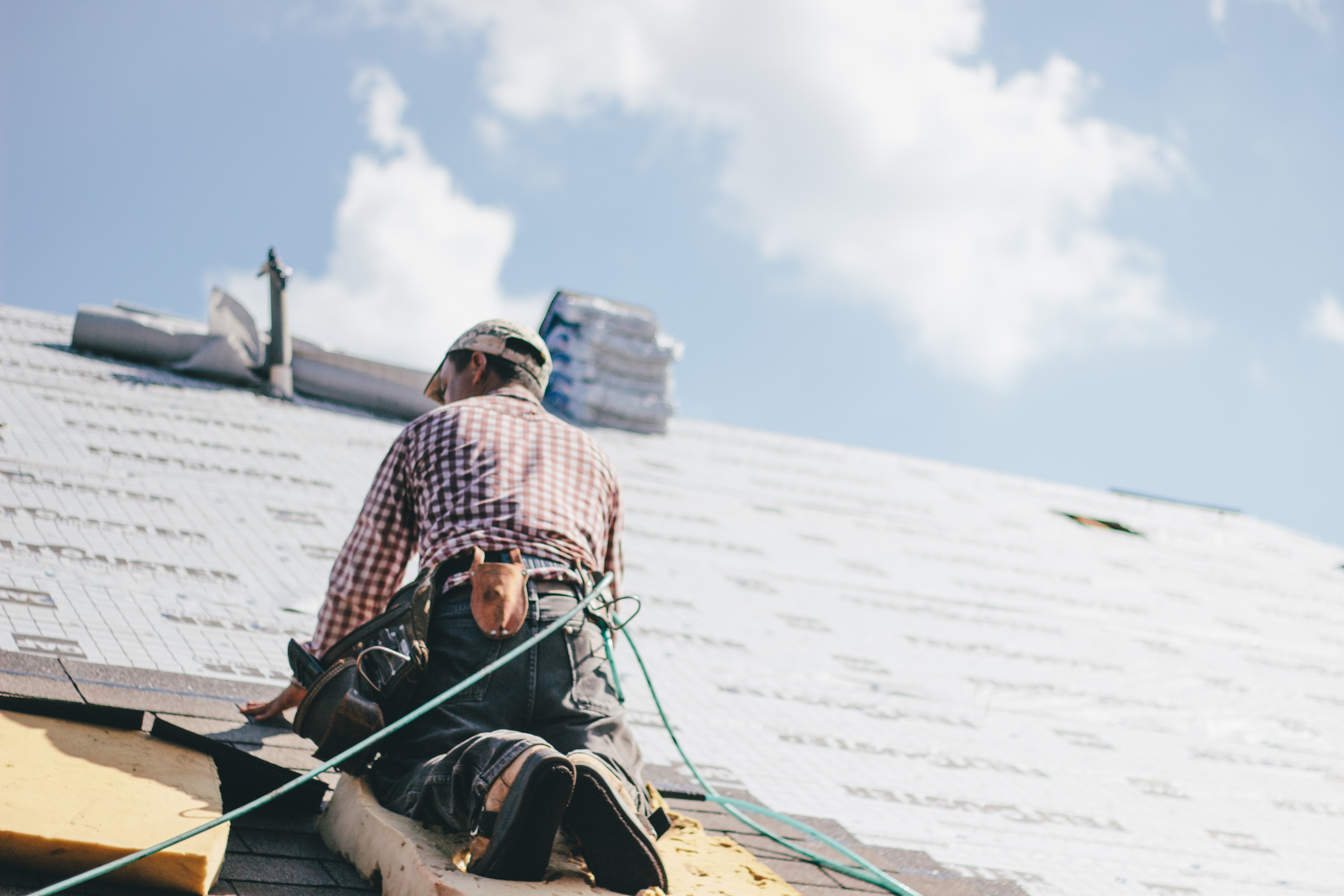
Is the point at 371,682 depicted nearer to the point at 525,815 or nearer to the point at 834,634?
the point at 525,815

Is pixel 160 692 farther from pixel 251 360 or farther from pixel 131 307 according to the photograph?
pixel 131 307

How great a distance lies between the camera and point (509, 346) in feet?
7.41

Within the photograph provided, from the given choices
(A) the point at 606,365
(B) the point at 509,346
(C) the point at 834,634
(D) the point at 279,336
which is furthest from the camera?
(A) the point at 606,365

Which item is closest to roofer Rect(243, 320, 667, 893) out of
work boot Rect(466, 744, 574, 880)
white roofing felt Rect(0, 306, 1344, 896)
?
work boot Rect(466, 744, 574, 880)

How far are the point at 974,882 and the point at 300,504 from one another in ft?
8.78

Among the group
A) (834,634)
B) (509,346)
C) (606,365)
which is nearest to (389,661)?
(509,346)

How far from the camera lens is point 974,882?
2.36 metres

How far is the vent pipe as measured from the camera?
19.7 feet

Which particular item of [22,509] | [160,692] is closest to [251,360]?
[22,509]

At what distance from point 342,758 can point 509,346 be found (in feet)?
3.01

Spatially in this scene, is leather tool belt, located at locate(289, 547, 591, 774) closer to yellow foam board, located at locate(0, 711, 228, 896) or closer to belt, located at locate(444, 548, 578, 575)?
belt, located at locate(444, 548, 578, 575)

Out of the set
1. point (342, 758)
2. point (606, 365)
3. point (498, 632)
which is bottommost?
point (342, 758)

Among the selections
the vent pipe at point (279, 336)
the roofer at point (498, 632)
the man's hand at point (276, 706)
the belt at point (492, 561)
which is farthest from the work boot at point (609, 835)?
the vent pipe at point (279, 336)

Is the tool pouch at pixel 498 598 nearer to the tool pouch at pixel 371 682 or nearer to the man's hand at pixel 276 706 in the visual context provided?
the tool pouch at pixel 371 682
